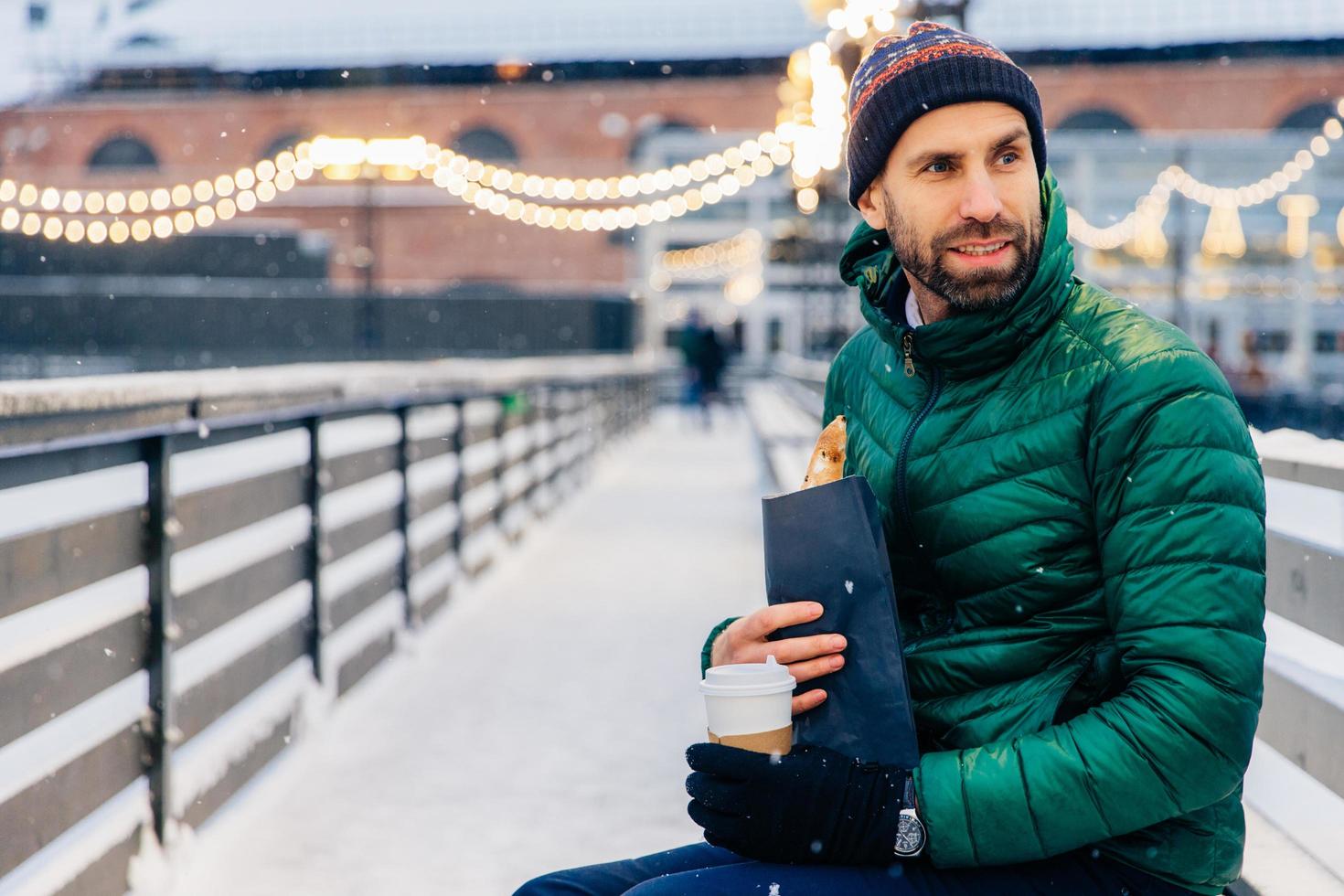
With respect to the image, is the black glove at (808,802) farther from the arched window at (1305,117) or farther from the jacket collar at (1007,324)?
the arched window at (1305,117)

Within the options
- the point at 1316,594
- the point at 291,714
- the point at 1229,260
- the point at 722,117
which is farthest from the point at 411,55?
the point at 1316,594

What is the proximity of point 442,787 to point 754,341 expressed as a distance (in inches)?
1503

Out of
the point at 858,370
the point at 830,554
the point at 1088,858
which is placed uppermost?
the point at 858,370

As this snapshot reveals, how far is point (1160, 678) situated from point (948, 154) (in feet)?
1.88

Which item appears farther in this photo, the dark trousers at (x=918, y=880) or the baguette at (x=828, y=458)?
the baguette at (x=828, y=458)

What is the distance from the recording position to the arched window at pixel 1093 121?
3916 cm

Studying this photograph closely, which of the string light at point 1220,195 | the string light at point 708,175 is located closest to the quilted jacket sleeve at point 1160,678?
the string light at point 708,175

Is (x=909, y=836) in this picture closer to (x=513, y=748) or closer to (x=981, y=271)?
(x=981, y=271)

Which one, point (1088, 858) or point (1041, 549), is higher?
point (1041, 549)

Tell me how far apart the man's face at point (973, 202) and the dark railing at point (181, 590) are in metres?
1.90

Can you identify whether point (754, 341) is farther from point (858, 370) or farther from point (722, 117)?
point (858, 370)

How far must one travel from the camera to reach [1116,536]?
1.33 metres

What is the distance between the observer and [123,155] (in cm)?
4350

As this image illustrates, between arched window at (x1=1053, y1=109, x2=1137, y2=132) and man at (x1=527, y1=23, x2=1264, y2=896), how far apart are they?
39.6 meters
